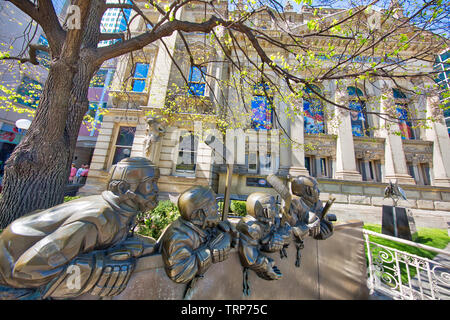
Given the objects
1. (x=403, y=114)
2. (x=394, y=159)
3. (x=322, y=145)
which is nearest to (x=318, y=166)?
(x=322, y=145)

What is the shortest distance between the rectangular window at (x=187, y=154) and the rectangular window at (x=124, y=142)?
289 cm

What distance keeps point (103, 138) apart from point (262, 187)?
9.44 metres

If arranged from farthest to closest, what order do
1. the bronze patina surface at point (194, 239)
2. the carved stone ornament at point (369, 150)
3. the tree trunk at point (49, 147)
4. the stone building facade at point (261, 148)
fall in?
the carved stone ornament at point (369, 150) < the stone building facade at point (261, 148) < the tree trunk at point (49, 147) < the bronze patina surface at point (194, 239)

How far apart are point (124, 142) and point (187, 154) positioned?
12.4ft

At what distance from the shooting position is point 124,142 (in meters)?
9.87

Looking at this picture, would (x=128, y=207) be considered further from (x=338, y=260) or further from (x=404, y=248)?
(x=404, y=248)

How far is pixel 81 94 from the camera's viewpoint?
2.99 metres

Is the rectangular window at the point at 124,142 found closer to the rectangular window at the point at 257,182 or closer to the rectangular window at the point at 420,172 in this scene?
the rectangular window at the point at 257,182

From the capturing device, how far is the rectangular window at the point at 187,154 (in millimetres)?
9617

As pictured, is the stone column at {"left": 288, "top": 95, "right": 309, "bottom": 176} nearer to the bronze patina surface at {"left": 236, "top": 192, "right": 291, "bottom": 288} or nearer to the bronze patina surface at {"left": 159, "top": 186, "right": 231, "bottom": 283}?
the bronze patina surface at {"left": 236, "top": 192, "right": 291, "bottom": 288}

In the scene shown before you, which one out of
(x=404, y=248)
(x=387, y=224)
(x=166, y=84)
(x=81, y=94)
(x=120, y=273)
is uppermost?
(x=166, y=84)

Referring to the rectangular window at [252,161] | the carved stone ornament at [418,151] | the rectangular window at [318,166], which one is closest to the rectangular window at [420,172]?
the carved stone ornament at [418,151]

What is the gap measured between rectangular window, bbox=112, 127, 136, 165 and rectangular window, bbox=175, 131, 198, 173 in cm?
289

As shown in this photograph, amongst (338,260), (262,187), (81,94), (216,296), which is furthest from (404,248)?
(81,94)
